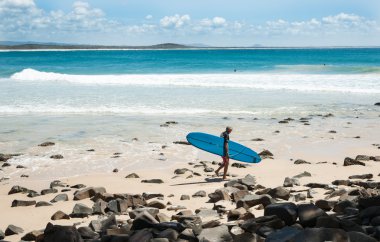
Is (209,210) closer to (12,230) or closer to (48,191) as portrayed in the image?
(12,230)

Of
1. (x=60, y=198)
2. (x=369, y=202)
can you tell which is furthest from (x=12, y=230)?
(x=369, y=202)

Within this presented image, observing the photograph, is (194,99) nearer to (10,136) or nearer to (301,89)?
(301,89)

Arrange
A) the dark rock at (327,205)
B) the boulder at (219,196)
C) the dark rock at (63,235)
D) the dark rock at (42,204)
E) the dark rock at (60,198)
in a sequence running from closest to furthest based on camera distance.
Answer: the dark rock at (63,235)
the dark rock at (327,205)
the boulder at (219,196)
the dark rock at (42,204)
the dark rock at (60,198)

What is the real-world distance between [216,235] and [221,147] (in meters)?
7.13

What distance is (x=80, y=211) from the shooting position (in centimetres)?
809

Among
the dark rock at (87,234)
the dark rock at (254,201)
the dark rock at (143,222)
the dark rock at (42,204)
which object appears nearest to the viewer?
Result: the dark rock at (87,234)

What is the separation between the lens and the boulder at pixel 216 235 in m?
5.89

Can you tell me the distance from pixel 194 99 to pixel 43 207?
2080cm

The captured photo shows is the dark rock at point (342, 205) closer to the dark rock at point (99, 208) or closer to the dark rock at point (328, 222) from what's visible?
the dark rock at point (328, 222)

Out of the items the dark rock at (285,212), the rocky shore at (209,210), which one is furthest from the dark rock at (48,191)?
the dark rock at (285,212)

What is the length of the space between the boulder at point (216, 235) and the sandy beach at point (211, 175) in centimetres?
17

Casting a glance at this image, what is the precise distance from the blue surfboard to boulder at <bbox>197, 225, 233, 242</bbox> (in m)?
6.48

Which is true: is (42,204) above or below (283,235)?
below

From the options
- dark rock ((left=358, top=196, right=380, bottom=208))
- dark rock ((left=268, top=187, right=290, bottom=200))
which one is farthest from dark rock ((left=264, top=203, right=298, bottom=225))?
dark rock ((left=268, top=187, right=290, bottom=200))
